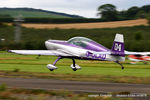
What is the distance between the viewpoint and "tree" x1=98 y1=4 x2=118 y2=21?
104 metres

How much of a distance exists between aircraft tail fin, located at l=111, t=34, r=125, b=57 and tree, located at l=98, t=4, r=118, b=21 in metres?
81.3

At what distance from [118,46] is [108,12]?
89450 millimetres

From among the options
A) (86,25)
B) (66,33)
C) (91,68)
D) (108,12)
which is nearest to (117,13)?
(108,12)

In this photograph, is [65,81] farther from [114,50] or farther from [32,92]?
[114,50]

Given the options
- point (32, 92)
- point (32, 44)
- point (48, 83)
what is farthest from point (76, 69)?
point (32, 44)

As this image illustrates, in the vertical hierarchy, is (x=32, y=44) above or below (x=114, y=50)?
below

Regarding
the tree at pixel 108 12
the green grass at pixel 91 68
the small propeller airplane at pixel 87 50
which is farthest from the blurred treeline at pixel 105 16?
the small propeller airplane at pixel 87 50

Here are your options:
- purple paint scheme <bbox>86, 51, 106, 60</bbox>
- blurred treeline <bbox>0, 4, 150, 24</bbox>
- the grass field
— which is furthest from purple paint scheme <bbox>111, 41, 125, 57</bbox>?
blurred treeline <bbox>0, 4, 150, 24</bbox>

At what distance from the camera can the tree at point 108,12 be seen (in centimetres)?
10419

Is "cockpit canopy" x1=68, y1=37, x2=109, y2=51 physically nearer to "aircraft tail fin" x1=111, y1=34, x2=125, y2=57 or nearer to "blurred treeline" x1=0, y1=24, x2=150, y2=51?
"aircraft tail fin" x1=111, y1=34, x2=125, y2=57

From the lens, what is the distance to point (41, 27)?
280ft

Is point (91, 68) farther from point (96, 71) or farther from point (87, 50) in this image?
point (87, 50)

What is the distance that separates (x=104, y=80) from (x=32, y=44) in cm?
3543

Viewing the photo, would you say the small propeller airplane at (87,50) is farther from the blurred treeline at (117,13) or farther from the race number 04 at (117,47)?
the blurred treeline at (117,13)
